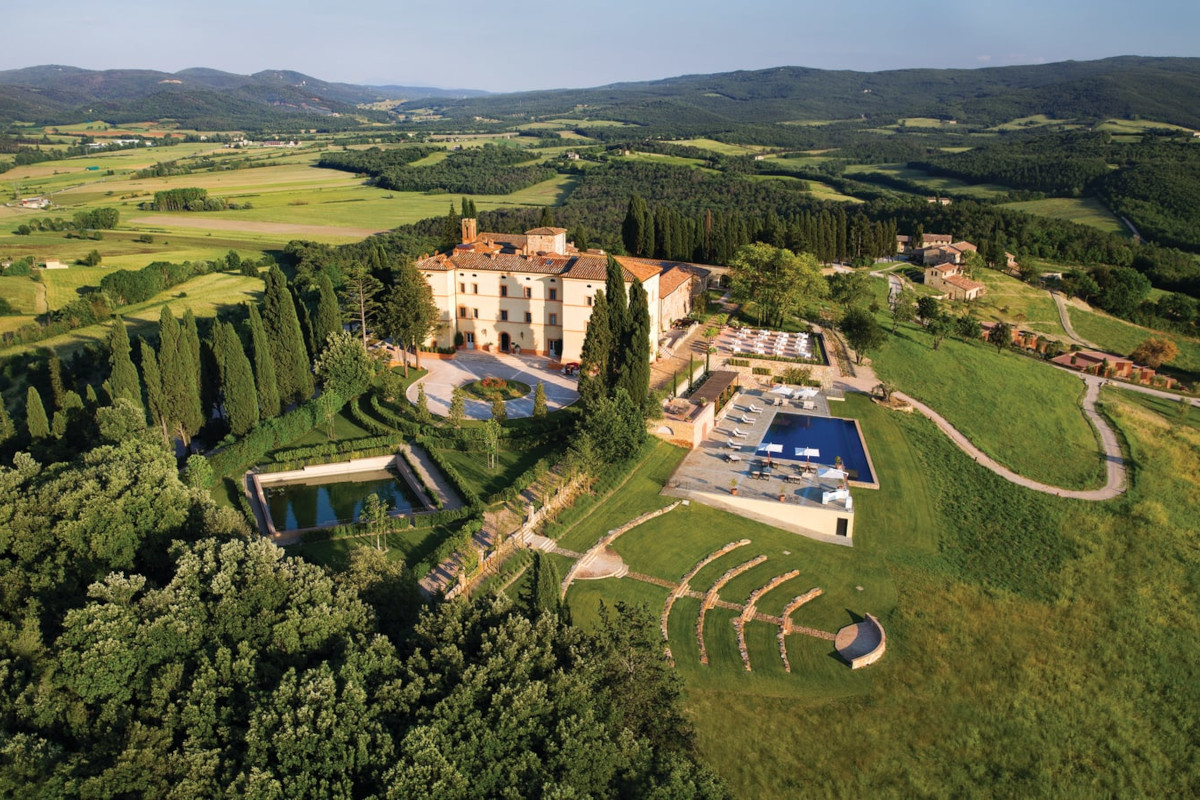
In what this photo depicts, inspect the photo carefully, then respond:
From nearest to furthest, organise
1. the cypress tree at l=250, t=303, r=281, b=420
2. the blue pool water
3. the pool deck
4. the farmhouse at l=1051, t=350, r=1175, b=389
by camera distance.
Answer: the pool deck, the blue pool water, the cypress tree at l=250, t=303, r=281, b=420, the farmhouse at l=1051, t=350, r=1175, b=389

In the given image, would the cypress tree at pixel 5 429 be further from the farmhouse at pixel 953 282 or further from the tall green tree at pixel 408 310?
the farmhouse at pixel 953 282

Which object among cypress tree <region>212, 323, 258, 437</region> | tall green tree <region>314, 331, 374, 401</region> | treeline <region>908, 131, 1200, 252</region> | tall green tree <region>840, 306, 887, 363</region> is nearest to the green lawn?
tall green tree <region>314, 331, 374, 401</region>

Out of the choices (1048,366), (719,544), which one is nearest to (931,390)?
(1048,366)

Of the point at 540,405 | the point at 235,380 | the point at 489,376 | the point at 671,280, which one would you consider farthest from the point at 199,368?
the point at 671,280

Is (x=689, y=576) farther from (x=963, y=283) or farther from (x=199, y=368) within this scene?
(x=963, y=283)

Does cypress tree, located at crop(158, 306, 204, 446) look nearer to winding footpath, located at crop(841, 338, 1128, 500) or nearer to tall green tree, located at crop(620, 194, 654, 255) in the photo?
winding footpath, located at crop(841, 338, 1128, 500)

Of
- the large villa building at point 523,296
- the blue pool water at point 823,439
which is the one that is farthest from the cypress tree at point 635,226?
the blue pool water at point 823,439
